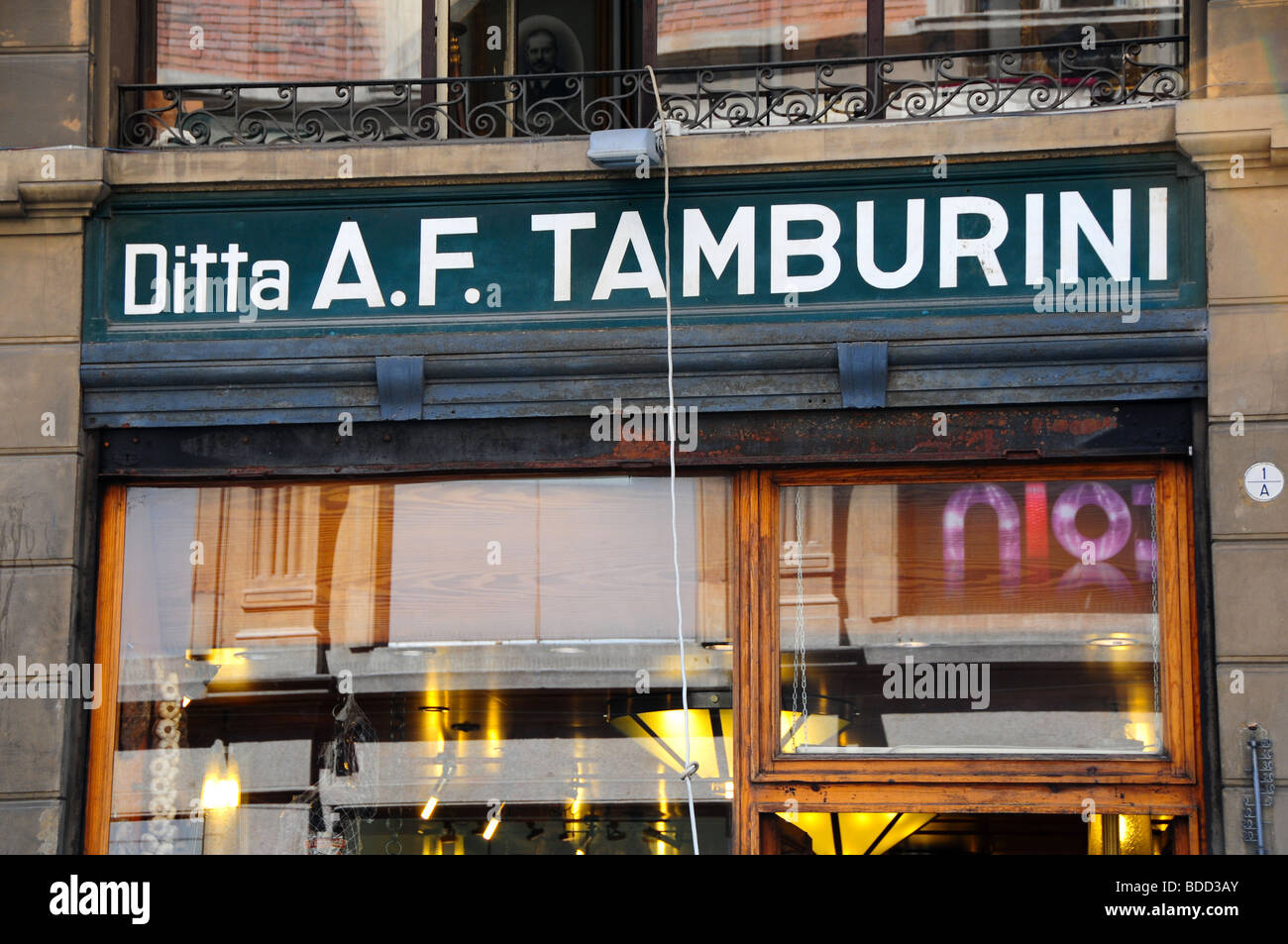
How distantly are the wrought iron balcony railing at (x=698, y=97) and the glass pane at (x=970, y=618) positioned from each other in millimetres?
1890

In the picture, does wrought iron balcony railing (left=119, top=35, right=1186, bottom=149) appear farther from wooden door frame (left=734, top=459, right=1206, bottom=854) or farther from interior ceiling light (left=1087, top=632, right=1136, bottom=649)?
interior ceiling light (left=1087, top=632, right=1136, bottom=649)

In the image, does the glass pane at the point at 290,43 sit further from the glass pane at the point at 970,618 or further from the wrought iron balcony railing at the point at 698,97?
the glass pane at the point at 970,618

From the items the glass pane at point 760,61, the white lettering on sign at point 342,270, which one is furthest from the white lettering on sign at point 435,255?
the glass pane at point 760,61

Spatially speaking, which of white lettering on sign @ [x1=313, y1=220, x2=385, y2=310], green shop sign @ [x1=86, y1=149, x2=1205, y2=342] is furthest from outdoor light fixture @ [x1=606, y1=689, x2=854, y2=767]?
white lettering on sign @ [x1=313, y1=220, x2=385, y2=310]

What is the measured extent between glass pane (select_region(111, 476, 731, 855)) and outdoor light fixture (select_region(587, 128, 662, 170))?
1532 millimetres

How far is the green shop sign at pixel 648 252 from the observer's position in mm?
→ 8227

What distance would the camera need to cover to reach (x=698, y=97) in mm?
8664

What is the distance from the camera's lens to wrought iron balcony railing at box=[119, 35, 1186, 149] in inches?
334

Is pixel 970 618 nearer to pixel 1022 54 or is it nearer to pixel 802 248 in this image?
pixel 802 248

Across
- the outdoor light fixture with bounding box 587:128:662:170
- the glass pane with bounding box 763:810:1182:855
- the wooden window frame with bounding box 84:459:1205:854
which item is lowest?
the glass pane with bounding box 763:810:1182:855
